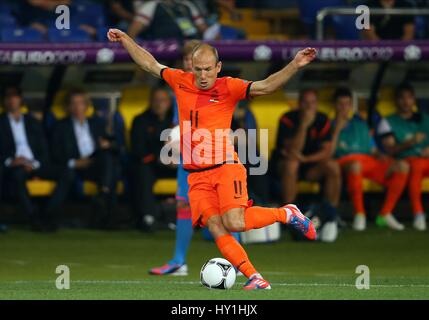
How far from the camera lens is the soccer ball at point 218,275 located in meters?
9.04

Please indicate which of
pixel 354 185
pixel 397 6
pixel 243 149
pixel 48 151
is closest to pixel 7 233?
pixel 48 151

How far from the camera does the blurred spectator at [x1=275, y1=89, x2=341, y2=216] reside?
1477cm

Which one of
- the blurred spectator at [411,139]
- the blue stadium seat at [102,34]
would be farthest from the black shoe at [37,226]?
the blurred spectator at [411,139]

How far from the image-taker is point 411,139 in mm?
15383

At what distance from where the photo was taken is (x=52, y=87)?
51.6ft

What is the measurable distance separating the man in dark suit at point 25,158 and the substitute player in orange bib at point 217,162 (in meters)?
5.50

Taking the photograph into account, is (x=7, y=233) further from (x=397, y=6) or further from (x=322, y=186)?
(x=397, y=6)

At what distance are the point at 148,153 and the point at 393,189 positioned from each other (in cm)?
294

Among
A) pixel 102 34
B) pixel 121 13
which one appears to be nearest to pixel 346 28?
pixel 121 13

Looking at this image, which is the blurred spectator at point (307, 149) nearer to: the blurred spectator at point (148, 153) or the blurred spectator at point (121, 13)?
the blurred spectator at point (148, 153)

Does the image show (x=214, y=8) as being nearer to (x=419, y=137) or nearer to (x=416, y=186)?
(x=419, y=137)

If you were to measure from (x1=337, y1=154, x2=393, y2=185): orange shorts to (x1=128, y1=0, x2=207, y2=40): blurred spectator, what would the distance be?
2.49 m

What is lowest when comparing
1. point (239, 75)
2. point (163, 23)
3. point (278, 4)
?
point (239, 75)

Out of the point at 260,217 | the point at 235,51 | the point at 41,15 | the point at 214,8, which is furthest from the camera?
the point at 214,8
